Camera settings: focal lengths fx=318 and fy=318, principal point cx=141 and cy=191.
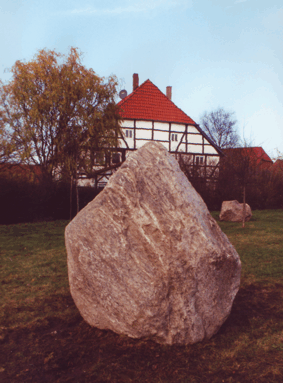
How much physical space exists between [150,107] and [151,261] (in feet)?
64.9

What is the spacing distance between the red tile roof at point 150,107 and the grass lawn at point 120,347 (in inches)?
664

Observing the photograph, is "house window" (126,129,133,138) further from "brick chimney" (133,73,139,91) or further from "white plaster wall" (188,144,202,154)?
"brick chimney" (133,73,139,91)

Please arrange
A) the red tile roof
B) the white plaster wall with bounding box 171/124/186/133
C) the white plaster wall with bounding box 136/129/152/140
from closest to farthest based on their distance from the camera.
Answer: the white plaster wall with bounding box 136/129/152/140 < the red tile roof < the white plaster wall with bounding box 171/124/186/133

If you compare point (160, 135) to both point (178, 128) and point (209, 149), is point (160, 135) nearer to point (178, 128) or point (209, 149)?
point (178, 128)

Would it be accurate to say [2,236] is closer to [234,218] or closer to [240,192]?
[234,218]

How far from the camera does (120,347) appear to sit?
10.2 ft

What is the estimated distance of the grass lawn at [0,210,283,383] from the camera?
2729 millimetres

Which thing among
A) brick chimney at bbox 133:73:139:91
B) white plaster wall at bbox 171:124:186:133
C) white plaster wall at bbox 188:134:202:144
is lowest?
white plaster wall at bbox 188:134:202:144

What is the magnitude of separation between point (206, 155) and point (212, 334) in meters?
19.3

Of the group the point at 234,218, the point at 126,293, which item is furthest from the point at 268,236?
the point at 126,293

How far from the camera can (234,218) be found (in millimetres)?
13016

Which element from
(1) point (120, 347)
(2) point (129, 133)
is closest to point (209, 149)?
(2) point (129, 133)

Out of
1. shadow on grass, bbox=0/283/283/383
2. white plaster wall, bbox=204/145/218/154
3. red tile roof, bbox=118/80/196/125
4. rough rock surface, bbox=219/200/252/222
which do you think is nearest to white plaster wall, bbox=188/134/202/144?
white plaster wall, bbox=204/145/218/154

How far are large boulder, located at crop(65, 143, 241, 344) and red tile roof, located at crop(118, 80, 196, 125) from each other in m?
17.7
